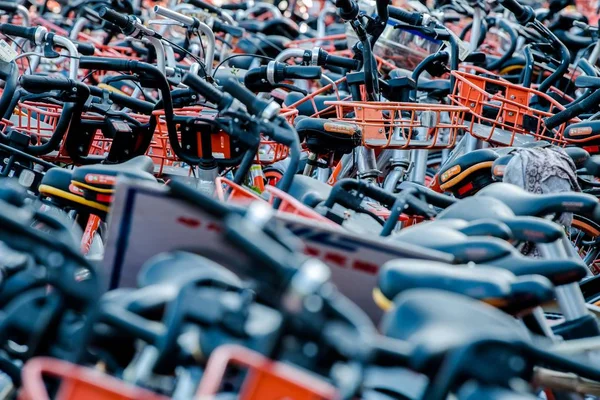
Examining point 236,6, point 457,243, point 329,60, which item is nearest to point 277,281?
point 457,243

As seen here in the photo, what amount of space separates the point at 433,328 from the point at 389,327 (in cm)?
9

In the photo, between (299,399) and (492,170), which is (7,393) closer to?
(299,399)

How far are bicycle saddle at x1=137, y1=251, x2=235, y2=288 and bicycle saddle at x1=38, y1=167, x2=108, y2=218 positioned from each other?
1.34 metres

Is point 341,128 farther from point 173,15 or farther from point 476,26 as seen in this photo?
point 476,26

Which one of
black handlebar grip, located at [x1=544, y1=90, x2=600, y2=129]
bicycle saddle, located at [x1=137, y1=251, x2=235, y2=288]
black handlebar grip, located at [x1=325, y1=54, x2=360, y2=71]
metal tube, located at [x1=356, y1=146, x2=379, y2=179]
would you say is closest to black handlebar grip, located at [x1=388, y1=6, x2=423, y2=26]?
black handlebar grip, located at [x1=325, y1=54, x2=360, y2=71]

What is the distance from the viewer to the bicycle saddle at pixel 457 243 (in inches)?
86.5

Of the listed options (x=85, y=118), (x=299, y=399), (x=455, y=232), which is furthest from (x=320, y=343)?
(x=85, y=118)

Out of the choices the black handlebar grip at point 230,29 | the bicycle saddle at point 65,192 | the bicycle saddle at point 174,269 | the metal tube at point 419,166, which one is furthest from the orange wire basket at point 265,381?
the black handlebar grip at point 230,29

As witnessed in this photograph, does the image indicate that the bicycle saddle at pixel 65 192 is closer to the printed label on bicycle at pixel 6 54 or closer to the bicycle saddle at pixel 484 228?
the printed label on bicycle at pixel 6 54

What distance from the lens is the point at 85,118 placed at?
14.8 feet

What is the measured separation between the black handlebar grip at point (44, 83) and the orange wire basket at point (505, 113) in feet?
5.98

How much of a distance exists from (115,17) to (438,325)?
3.49 meters

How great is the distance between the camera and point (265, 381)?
65.9 inches

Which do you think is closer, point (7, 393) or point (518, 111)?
point (7, 393)
